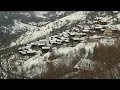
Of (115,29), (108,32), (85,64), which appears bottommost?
(85,64)

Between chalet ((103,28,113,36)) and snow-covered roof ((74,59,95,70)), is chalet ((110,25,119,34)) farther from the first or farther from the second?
snow-covered roof ((74,59,95,70))

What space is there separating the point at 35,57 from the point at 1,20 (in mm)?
37818

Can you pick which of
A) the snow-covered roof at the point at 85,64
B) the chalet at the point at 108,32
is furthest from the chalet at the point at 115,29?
the snow-covered roof at the point at 85,64

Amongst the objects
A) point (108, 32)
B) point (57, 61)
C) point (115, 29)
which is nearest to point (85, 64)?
point (57, 61)

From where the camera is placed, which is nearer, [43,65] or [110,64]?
[110,64]

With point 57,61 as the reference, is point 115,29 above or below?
above

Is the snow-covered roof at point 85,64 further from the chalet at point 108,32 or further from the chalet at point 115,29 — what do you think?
the chalet at point 115,29

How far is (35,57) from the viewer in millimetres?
14859

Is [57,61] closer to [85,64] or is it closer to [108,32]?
[85,64]
